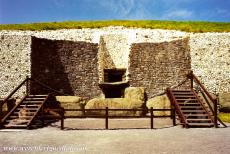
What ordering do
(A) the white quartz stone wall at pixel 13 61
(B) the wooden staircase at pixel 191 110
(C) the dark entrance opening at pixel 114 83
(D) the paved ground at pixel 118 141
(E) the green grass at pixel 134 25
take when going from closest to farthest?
1. (D) the paved ground at pixel 118 141
2. (B) the wooden staircase at pixel 191 110
3. (A) the white quartz stone wall at pixel 13 61
4. (C) the dark entrance opening at pixel 114 83
5. (E) the green grass at pixel 134 25

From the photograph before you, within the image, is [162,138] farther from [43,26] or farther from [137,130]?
[43,26]

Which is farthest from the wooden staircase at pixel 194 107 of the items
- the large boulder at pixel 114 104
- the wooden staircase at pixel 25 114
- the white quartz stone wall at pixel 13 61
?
the white quartz stone wall at pixel 13 61

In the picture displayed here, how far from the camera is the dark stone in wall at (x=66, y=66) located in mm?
29919

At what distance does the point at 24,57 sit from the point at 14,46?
4.44ft

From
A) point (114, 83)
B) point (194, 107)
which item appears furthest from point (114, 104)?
point (194, 107)

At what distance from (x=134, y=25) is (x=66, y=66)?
11.8 meters

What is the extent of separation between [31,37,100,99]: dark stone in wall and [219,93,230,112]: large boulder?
11.0 metres

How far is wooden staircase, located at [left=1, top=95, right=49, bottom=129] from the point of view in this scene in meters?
18.8

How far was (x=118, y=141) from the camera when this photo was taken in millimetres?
13852

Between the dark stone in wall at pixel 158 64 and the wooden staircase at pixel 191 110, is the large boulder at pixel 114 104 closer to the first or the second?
the wooden staircase at pixel 191 110

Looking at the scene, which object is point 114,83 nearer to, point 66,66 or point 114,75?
point 114,75

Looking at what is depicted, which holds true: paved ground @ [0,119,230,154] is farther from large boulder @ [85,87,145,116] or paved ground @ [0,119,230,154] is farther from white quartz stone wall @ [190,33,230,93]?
white quartz stone wall @ [190,33,230,93]

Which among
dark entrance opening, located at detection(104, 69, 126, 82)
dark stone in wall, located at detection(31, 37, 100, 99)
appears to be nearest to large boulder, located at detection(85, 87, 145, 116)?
dark stone in wall, located at detection(31, 37, 100, 99)

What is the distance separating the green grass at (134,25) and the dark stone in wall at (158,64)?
633 centimetres
